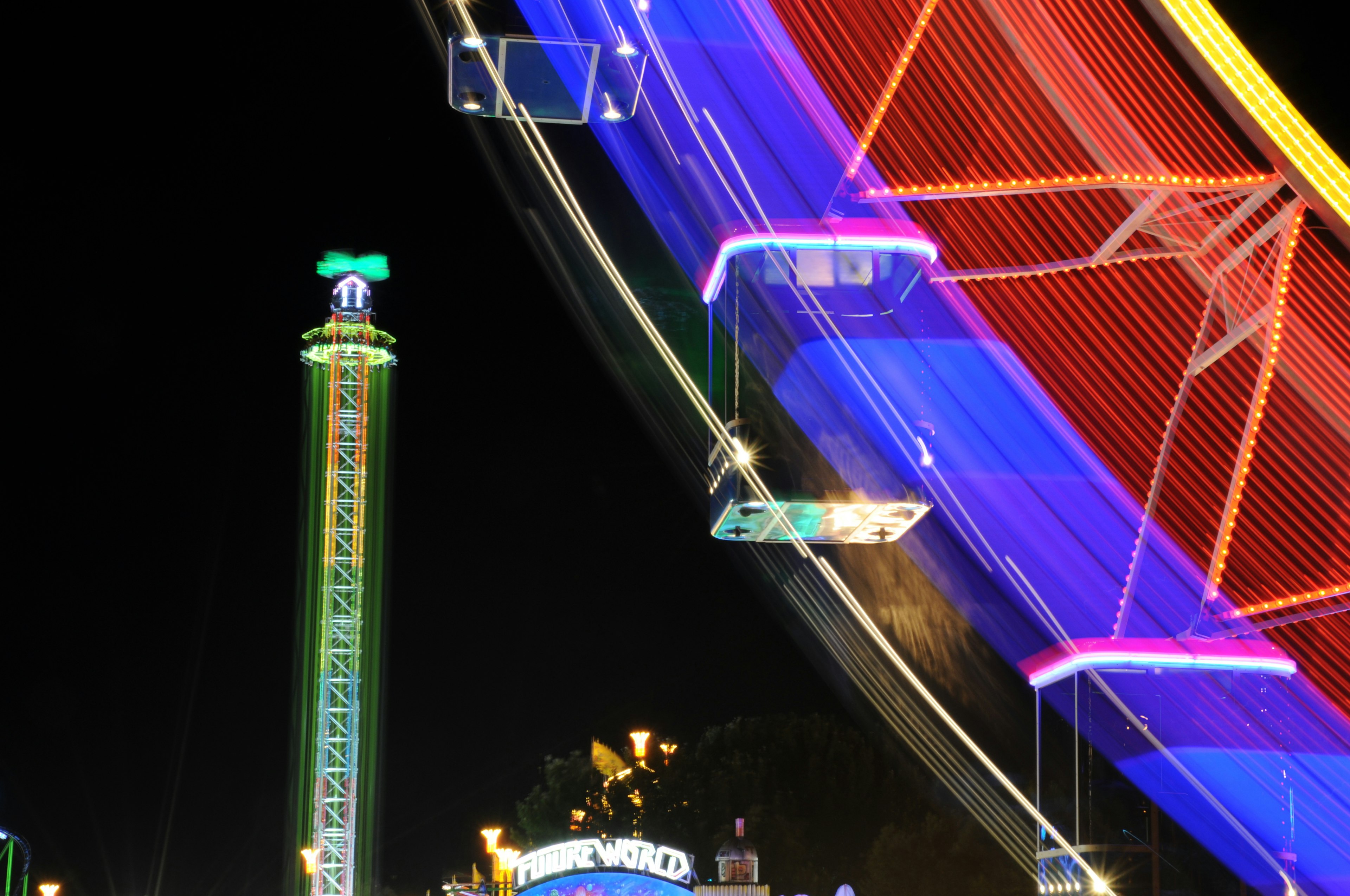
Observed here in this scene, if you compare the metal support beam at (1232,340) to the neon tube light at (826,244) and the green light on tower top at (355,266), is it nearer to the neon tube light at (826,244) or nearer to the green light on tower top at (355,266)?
the neon tube light at (826,244)

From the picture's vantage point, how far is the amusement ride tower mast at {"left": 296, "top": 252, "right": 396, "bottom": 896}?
36594mm

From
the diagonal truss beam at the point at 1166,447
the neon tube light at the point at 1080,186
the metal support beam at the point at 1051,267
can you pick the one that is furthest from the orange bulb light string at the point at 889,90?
the diagonal truss beam at the point at 1166,447

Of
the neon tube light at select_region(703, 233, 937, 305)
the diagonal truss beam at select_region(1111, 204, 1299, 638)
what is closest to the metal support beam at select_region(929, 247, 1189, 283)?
the diagonal truss beam at select_region(1111, 204, 1299, 638)

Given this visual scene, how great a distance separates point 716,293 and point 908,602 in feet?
48.2

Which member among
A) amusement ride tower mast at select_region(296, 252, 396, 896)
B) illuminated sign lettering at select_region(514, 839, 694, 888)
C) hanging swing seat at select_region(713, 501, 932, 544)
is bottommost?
illuminated sign lettering at select_region(514, 839, 694, 888)

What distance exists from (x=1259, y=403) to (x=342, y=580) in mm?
33443

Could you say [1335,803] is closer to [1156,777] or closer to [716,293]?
[1156,777]

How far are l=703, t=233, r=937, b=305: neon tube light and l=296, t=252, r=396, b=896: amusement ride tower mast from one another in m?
31.5

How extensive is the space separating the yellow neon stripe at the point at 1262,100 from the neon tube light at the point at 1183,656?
3.35 metres

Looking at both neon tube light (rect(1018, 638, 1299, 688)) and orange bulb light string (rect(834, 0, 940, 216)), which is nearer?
orange bulb light string (rect(834, 0, 940, 216))

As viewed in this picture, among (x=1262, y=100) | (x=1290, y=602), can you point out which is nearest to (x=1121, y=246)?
(x=1262, y=100)

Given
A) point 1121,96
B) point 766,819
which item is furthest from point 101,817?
point 1121,96

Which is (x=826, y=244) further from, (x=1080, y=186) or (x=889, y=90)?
(x=1080, y=186)

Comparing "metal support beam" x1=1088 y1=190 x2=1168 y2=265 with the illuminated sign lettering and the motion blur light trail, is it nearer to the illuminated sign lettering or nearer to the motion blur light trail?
the motion blur light trail
